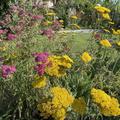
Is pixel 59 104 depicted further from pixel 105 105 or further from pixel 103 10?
pixel 103 10

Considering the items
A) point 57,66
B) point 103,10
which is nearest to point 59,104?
point 57,66

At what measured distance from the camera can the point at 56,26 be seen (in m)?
7.62

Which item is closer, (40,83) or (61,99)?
A: (61,99)

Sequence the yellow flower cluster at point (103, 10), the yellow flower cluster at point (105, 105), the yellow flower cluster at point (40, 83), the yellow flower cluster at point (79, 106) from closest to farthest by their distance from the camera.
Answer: the yellow flower cluster at point (105, 105) → the yellow flower cluster at point (79, 106) → the yellow flower cluster at point (40, 83) → the yellow flower cluster at point (103, 10)

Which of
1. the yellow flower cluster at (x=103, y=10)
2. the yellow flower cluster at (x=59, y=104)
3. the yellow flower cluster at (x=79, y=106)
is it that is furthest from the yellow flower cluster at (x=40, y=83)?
the yellow flower cluster at (x=103, y=10)

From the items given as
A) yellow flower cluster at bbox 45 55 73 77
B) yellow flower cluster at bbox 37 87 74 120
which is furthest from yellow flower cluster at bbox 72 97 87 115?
yellow flower cluster at bbox 45 55 73 77

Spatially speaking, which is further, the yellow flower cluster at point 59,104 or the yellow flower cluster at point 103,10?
the yellow flower cluster at point 103,10

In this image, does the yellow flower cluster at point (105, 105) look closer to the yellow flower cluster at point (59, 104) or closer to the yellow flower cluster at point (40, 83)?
the yellow flower cluster at point (59, 104)

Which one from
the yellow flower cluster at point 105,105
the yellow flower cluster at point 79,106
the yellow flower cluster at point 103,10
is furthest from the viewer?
the yellow flower cluster at point 103,10

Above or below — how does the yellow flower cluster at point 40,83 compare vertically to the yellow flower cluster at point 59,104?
above

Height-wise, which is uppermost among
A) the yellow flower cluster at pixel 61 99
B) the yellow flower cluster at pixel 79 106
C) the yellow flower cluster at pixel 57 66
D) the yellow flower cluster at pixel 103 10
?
the yellow flower cluster at pixel 103 10

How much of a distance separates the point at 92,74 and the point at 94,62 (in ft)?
0.70

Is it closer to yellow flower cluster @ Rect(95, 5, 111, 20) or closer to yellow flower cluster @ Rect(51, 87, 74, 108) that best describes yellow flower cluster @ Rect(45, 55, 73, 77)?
yellow flower cluster @ Rect(51, 87, 74, 108)

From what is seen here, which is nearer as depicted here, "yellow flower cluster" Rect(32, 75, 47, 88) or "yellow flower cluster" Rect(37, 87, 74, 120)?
"yellow flower cluster" Rect(37, 87, 74, 120)
